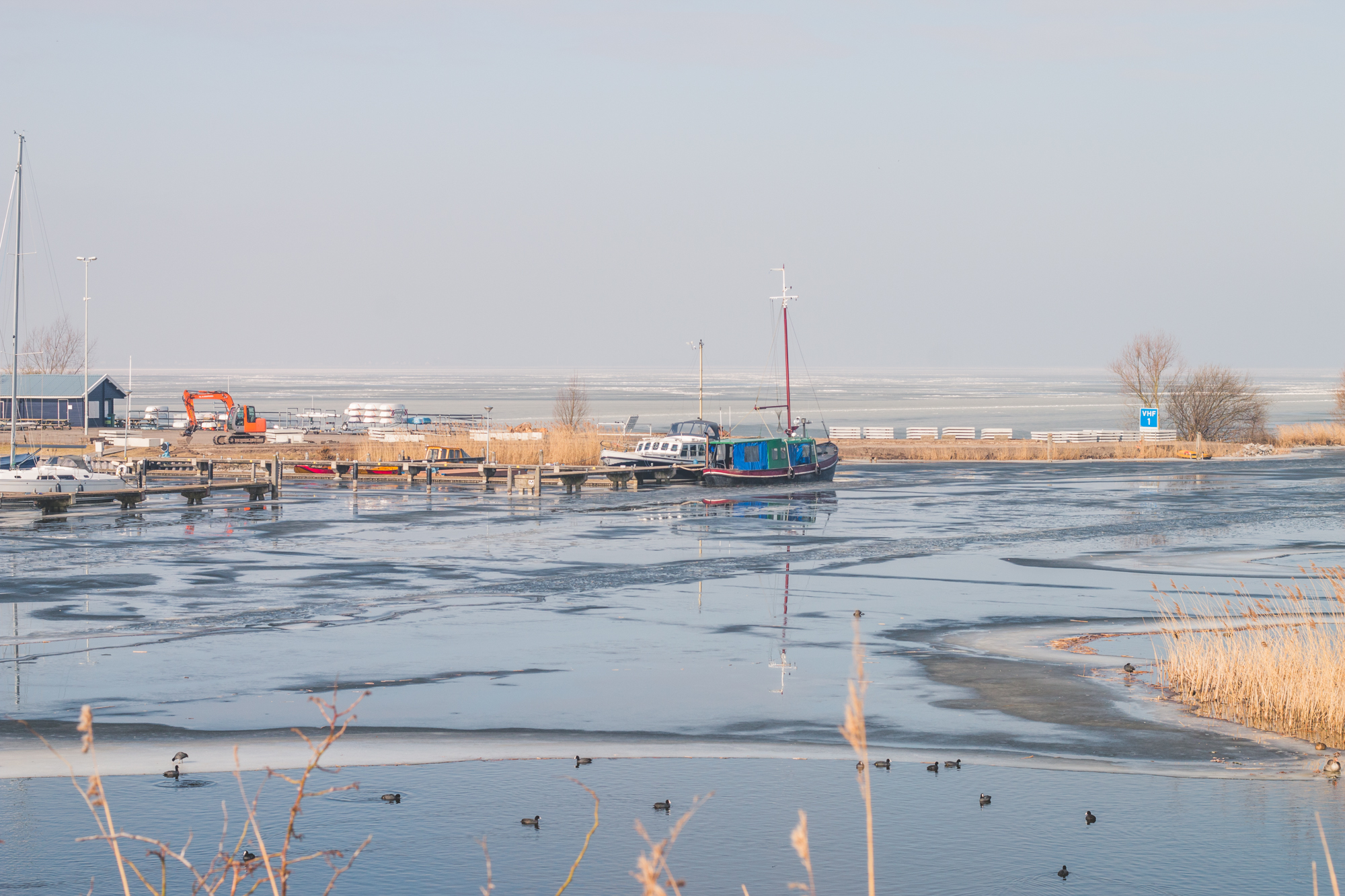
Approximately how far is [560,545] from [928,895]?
25.7 m

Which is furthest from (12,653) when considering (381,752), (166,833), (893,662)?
(893,662)

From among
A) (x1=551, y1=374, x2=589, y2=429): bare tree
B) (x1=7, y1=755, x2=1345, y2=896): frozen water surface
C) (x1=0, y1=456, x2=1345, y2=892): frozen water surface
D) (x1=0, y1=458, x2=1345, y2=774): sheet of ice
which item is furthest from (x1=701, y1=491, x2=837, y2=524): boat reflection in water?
(x1=551, y1=374, x2=589, y2=429): bare tree

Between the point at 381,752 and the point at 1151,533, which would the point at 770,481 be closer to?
the point at 1151,533

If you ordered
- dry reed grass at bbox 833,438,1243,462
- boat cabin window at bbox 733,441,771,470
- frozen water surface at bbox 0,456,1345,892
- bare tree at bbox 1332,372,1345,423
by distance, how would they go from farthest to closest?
1. bare tree at bbox 1332,372,1345,423
2. dry reed grass at bbox 833,438,1243,462
3. boat cabin window at bbox 733,441,771,470
4. frozen water surface at bbox 0,456,1345,892

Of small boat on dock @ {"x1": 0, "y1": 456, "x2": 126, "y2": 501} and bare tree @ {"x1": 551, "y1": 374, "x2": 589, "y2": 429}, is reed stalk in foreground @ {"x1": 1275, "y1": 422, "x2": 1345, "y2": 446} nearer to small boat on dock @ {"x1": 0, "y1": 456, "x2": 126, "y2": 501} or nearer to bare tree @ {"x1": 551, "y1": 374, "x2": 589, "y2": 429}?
bare tree @ {"x1": 551, "y1": 374, "x2": 589, "y2": 429}

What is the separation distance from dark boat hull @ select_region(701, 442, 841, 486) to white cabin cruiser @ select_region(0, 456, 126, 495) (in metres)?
23.6

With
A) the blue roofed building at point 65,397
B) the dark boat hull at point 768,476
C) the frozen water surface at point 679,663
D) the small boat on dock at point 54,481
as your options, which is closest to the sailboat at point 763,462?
the dark boat hull at point 768,476

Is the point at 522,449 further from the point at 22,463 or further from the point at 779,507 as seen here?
the point at 22,463

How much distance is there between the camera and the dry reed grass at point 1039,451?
79688 mm

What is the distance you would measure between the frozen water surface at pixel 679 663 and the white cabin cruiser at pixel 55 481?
501cm

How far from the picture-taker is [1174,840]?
10898 millimetres

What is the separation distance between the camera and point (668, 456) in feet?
199

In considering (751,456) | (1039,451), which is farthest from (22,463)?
(1039,451)

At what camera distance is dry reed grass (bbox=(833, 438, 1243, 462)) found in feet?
261
